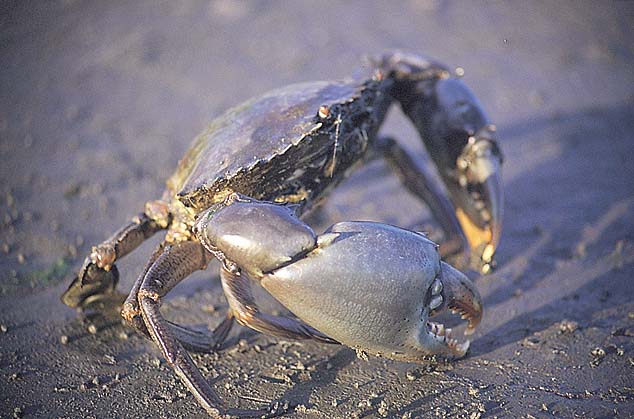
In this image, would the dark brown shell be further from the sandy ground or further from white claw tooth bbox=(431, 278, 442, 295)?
white claw tooth bbox=(431, 278, 442, 295)

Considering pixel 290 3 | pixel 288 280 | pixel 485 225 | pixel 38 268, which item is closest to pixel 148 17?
pixel 290 3

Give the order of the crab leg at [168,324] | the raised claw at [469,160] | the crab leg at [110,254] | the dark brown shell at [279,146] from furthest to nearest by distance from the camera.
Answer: the raised claw at [469,160] < the crab leg at [110,254] < the dark brown shell at [279,146] < the crab leg at [168,324]

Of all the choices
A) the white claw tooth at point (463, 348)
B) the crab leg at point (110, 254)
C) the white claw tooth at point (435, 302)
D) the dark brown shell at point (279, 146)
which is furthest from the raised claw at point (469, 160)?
the crab leg at point (110, 254)

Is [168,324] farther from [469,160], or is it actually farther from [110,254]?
[469,160]

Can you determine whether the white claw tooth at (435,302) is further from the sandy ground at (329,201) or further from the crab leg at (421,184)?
the crab leg at (421,184)

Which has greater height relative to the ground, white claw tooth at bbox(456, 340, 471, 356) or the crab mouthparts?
the crab mouthparts

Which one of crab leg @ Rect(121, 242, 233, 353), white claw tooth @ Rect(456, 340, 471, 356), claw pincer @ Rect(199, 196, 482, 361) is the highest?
claw pincer @ Rect(199, 196, 482, 361)

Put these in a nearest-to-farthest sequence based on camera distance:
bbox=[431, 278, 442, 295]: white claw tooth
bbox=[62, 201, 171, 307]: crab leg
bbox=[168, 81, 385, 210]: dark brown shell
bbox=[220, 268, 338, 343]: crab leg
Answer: bbox=[431, 278, 442, 295]: white claw tooth → bbox=[220, 268, 338, 343]: crab leg → bbox=[168, 81, 385, 210]: dark brown shell → bbox=[62, 201, 171, 307]: crab leg

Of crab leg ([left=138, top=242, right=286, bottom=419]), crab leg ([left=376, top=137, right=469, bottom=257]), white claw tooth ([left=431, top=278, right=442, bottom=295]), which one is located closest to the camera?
white claw tooth ([left=431, top=278, right=442, bottom=295])

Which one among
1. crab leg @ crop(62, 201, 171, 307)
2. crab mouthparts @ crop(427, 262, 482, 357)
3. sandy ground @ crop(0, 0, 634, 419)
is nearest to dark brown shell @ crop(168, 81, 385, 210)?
crab leg @ crop(62, 201, 171, 307)
